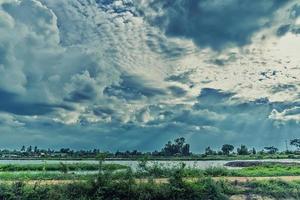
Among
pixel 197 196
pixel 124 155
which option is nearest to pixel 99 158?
pixel 197 196

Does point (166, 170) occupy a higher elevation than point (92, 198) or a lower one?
higher

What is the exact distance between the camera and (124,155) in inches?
3467

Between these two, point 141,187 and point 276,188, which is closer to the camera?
point 141,187

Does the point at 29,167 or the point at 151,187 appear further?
the point at 29,167

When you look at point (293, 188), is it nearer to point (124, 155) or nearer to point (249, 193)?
point (249, 193)

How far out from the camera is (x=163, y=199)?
64.7 feet

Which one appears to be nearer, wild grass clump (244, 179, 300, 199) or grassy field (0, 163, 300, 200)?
grassy field (0, 163, 300, 200)

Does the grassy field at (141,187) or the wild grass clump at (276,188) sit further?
the wild grass clump at (276,188)

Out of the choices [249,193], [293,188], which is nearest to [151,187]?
[249,193]

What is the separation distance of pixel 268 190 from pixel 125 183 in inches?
324

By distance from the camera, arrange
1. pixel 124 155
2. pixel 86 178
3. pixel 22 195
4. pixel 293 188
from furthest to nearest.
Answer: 1. pixel 124 155
2. pixel 293 188
3. pixel 86 178
4. pixel 22 195

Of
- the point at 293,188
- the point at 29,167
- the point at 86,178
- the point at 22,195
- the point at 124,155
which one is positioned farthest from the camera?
the point at 124,155

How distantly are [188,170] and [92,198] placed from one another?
6135mm

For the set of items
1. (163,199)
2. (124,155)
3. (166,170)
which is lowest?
(163,199)
